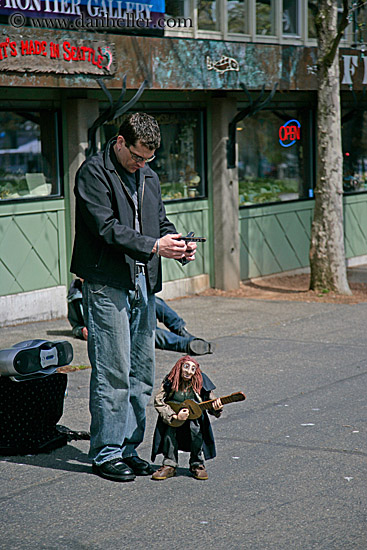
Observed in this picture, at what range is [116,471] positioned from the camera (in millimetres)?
5121

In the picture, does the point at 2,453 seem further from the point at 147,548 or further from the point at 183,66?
the point at 183,66

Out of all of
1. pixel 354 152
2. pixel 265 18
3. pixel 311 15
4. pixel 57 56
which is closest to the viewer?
pixel 57 56

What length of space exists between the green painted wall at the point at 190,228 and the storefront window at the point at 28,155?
1.97m

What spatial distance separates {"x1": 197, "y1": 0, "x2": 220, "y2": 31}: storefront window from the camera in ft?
40.9

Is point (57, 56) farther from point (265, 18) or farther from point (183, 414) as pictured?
point (183, 414)

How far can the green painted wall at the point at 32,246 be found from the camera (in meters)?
10.3

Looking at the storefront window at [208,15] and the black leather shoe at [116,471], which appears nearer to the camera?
the black leather shoe at [116,471]

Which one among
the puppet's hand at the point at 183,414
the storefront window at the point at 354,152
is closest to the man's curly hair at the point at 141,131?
the puppet's hand at the point at 183,414

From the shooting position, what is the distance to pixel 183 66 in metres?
11.4

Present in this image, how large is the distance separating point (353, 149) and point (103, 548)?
43.5 ft

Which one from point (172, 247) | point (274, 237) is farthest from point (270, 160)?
point (172, 247)

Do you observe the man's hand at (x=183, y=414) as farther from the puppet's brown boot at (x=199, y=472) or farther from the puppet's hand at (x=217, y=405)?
the puppet's brown boot at (x=199, y=472)

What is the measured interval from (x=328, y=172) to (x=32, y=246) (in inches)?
163

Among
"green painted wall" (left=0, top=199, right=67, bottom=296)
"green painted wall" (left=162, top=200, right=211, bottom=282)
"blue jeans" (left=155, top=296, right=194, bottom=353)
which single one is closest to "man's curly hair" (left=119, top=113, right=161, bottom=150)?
"blue jeans" (left=155, top=296, right=194, bottom=353)
